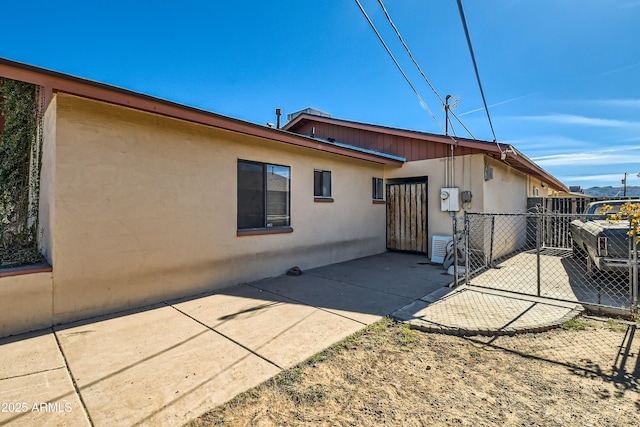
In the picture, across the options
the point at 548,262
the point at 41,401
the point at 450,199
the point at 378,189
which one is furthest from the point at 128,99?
the point at 548,262

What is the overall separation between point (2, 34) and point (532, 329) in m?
9.18

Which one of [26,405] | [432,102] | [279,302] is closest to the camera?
[26,405]

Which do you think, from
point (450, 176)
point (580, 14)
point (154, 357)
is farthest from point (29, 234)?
point (580, 14)

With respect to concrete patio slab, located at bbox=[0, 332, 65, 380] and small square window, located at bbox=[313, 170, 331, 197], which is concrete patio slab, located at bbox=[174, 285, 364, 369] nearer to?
concrete patio slab, located at bbox=[0, 332, 65, 380]

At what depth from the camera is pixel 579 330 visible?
3.42 m

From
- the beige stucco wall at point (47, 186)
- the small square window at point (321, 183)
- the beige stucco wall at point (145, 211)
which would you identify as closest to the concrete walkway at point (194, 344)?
the beige stucco wall at point (145, 211)

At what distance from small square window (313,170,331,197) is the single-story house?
3cm

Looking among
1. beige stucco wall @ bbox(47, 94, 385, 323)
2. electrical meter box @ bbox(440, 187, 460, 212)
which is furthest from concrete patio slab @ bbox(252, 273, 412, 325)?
electrical meter box @ bbox(440, 187, 460, 212)

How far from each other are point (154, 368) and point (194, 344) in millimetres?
503

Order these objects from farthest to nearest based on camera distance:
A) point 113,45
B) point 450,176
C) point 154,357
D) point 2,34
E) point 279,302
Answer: point 450,176, point 113,45, point 2,34, point 279,302, point 154,357

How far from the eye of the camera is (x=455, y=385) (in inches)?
93.9

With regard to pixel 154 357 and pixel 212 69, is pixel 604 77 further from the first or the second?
pixel 154 357

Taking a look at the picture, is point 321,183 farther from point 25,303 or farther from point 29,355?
point 29,355

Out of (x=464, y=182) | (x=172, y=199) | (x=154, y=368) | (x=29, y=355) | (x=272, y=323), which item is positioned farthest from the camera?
(x=464, y=182)
